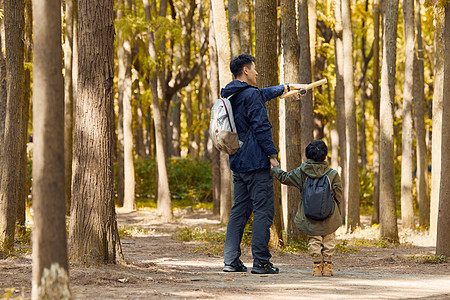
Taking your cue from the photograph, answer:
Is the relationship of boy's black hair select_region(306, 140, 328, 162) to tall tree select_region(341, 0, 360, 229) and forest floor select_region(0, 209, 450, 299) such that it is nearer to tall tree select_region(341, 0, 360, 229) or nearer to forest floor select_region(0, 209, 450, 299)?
forest floor select_region(0, 209, 450, 299)

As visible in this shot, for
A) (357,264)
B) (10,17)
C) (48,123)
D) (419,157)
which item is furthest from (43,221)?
(419,157)

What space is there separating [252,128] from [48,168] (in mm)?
3107

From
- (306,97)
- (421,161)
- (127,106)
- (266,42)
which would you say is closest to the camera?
(266,42)

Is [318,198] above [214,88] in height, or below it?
Answer: below

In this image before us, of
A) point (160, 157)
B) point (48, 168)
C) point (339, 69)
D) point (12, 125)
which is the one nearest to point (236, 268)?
point (48, 168)

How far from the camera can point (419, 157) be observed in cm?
1673

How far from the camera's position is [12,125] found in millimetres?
8320

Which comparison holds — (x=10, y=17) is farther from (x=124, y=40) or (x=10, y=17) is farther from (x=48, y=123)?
(x=124, y=40)

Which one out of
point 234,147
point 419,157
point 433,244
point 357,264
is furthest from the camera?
point 419,157

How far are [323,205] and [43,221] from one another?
364 centimetres

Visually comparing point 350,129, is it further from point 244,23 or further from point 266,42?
point 266,42

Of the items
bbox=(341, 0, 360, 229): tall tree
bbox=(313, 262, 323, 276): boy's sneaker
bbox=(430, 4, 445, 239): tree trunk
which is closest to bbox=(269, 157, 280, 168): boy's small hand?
bbox=(313, 262, 323, 276): boy's sneaker

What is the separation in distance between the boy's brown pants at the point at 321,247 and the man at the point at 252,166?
0.52 metres

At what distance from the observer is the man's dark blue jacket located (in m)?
6.61
